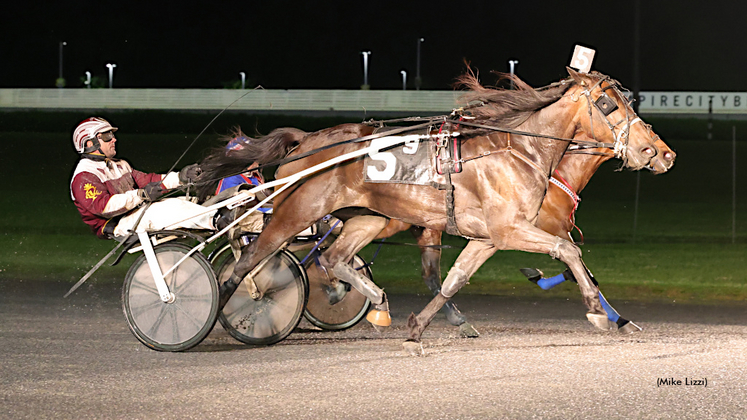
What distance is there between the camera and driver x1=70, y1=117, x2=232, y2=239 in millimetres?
5977

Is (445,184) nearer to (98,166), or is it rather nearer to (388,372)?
(388,372)

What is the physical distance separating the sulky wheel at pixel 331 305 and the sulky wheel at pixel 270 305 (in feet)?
1.21

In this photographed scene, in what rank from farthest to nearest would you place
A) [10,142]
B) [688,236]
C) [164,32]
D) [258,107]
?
[164,32] → [258,107] → [10,142] → [688,236]

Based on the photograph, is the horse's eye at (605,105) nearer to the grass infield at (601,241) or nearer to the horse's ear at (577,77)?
the horse's ear at (577,77)

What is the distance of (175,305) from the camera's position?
5996 mm

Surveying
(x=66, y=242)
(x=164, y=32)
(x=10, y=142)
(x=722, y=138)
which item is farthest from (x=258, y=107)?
(x=66, y=242)

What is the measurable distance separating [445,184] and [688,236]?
10.2 m

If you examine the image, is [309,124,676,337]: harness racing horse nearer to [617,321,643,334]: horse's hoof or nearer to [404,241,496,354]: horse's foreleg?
[617,321,643,334]: horse's hoof

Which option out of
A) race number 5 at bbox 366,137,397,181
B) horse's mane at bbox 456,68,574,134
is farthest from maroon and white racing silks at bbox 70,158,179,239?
horse's mane at bbox 456,68,574,134

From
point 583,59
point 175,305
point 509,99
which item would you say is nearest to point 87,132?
point 175,305

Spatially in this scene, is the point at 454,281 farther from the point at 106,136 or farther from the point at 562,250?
the point at 106,136

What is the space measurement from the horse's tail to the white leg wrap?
1.58 metres

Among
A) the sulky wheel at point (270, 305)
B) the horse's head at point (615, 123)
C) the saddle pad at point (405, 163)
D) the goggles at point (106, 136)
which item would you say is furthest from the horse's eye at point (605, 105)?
the goggles at point (106, 136)

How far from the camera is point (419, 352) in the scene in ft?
19.2
